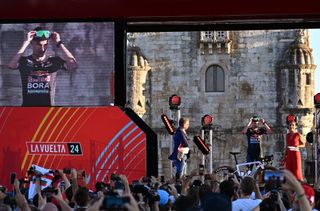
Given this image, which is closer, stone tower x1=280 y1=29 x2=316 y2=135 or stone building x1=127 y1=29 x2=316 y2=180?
stone building x1=127 y1=29 x2=316 y2=180

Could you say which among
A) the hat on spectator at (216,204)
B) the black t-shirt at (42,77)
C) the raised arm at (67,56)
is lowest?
the hat on spectator at (216,204)

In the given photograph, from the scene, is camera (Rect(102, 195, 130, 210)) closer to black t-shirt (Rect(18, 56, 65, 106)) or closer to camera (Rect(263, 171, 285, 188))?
camera (Rect(263, 171, 285, 188))

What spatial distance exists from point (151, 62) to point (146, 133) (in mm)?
27311

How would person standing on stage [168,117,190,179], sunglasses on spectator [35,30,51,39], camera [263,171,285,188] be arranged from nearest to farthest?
camera [263,171,285,188] < sunglasses on spectator [35,30,51,39] < person standing on stage [168,117,190,179]

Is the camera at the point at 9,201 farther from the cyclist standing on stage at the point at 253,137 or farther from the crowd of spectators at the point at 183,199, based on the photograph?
the cyclist standing on stage at the point at 253,137

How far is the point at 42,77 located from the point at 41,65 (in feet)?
0.83

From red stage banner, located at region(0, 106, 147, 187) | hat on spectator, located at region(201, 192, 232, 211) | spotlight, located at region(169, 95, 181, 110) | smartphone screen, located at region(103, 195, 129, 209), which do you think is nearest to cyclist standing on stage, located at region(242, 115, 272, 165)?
spotlight, located at region(169, 95, 181, 110)

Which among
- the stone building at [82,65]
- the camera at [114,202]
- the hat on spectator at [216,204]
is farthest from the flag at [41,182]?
the camera at [114,202]

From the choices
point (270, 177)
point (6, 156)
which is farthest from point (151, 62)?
point (270, 177)

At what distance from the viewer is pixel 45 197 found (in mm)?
12188

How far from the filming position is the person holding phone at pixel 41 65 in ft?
72.0

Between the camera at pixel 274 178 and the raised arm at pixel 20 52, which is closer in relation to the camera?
the camera at pixel 274 178

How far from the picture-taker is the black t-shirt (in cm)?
2194

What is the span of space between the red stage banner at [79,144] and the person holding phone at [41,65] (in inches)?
Result: 12.0
